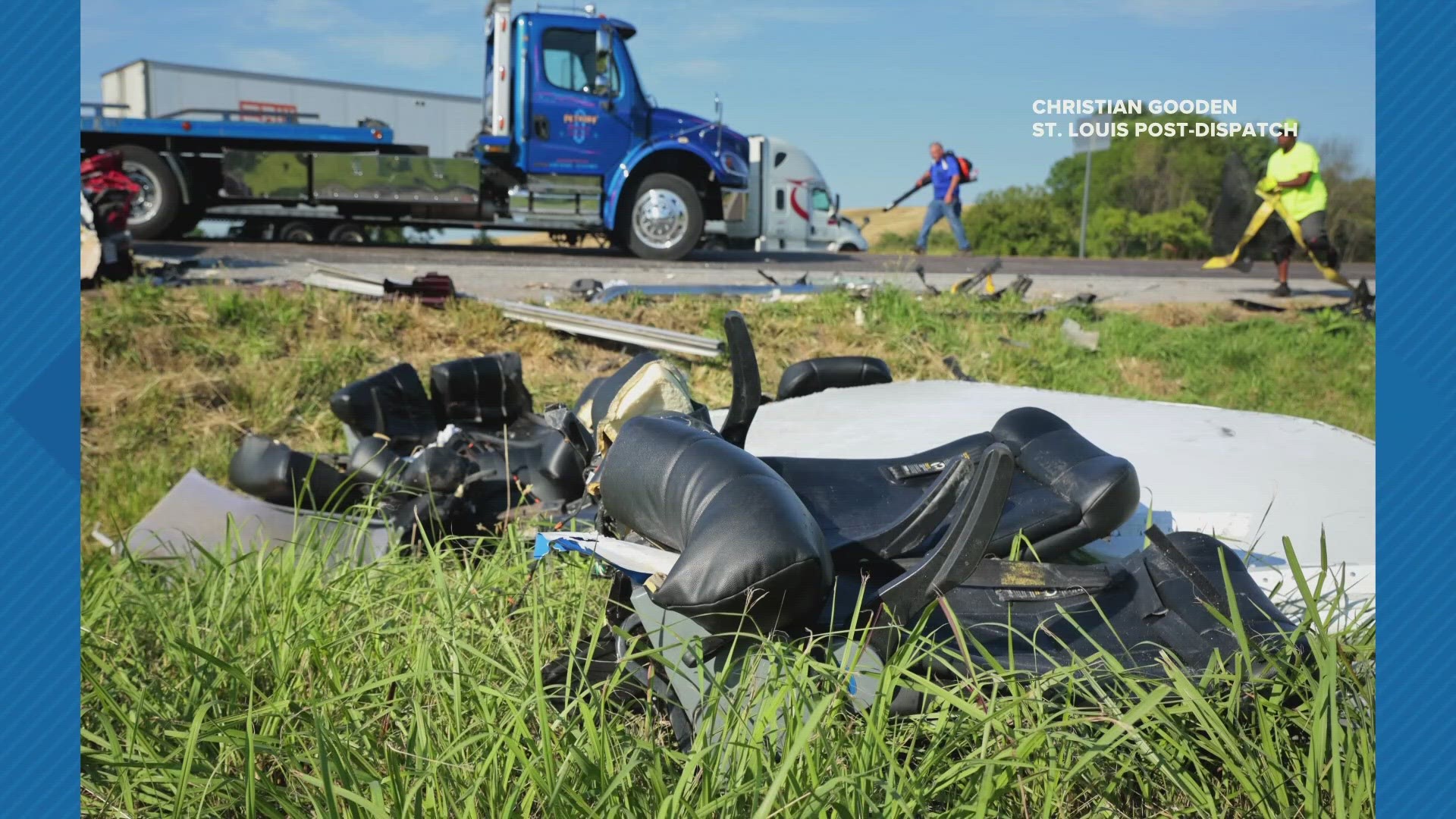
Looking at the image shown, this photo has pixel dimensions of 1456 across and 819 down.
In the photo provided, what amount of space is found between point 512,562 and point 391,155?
11710mm

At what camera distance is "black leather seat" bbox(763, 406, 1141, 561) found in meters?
2.38

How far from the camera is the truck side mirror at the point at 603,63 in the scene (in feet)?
40.3

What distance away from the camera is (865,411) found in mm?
4230

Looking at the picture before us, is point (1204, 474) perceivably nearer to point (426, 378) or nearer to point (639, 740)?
point (639, 740)

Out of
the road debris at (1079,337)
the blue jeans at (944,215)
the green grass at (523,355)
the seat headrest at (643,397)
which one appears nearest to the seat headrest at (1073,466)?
the seat headrest at (643,397)

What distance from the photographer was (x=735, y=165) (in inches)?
518

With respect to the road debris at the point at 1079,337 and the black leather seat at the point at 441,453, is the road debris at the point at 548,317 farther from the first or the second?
the road debris at the point at 1079,337

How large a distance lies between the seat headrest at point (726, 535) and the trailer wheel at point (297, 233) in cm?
1332

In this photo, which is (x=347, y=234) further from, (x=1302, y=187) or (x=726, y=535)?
(x=726, y=535)

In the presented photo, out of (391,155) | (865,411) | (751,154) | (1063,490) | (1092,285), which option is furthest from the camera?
(751,154)

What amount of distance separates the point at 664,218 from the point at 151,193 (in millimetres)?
5764

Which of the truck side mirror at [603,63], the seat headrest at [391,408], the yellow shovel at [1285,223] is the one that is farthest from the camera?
the truck side mirror at [603,63]

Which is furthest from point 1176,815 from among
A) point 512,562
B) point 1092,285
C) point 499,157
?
point 499,157

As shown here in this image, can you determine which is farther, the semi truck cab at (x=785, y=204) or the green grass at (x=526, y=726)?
the semi truck cab at (x=785, y=204)
